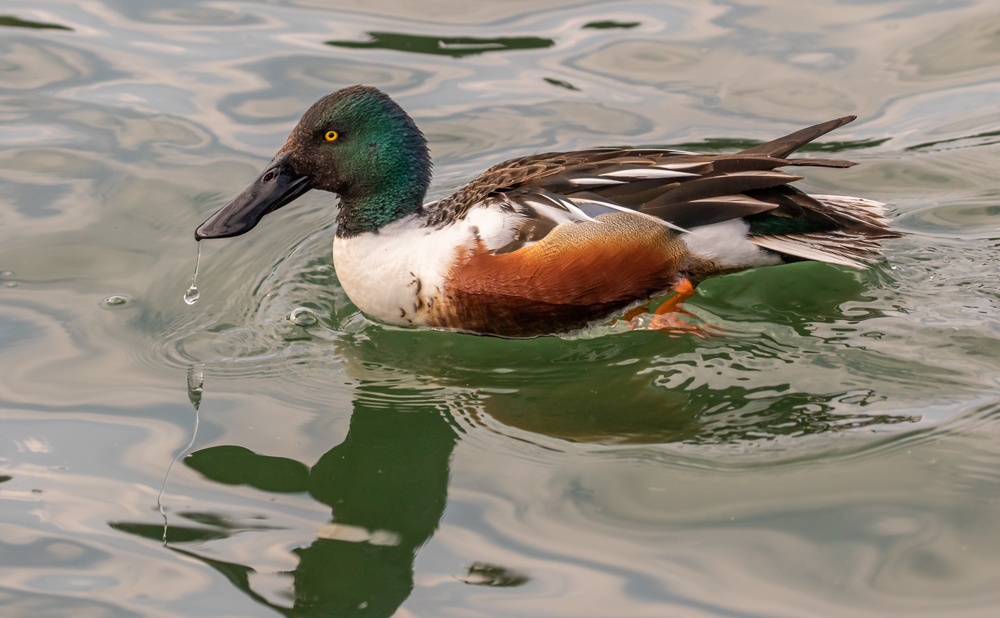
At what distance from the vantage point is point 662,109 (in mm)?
7301

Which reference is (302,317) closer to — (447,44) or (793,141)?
(793,141)

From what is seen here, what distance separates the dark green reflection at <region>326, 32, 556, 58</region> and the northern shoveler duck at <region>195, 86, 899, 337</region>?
112 inches

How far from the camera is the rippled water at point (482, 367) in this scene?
141 inches

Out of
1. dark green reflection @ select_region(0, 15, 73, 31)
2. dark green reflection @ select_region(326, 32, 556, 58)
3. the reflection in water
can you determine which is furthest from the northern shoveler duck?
dark green reflection @ select_region(0, 15, 73, 31)

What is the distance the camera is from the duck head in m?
5.15

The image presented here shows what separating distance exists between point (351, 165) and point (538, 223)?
109 centimetres

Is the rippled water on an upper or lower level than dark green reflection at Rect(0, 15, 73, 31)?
lower

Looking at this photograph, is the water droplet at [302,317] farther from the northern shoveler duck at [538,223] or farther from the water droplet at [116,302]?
the water droplet at [116,302]

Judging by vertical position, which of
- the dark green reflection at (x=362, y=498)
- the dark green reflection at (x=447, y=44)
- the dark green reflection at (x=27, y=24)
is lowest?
the dark green reflection at (x=362, y=498)

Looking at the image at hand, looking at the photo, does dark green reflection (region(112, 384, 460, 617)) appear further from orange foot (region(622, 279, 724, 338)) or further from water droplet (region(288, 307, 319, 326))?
orange foot (region(622, 279, 724, 338))

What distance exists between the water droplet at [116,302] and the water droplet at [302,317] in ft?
2.94

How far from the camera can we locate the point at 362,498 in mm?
3992

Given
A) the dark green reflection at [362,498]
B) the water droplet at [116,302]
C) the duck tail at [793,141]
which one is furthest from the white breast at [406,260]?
the duck tail at [793,141]

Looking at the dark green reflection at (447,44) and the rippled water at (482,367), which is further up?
the dark green reflection at (447,44)
